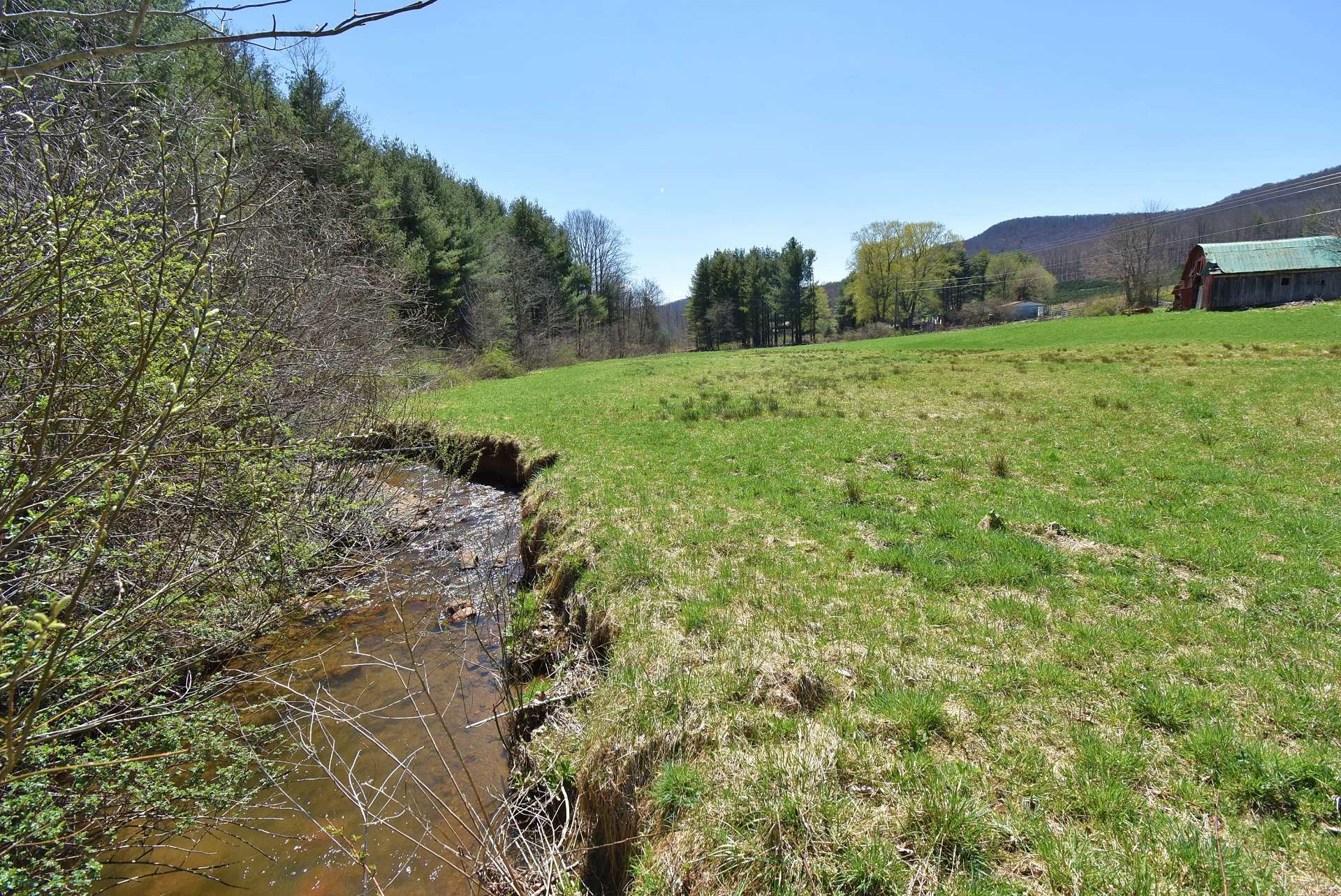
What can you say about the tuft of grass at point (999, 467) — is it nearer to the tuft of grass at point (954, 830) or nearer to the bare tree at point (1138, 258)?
the tuft of grass at point (954, 830)

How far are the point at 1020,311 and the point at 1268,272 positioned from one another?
1521 inches

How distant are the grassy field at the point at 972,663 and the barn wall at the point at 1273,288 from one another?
43569 mm

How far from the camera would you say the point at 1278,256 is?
132 feet

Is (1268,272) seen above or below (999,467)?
above

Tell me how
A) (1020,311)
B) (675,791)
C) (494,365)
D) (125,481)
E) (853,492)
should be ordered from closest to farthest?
(675,791) → (125,481) → (853,492) → (494,365) → (1020,311)

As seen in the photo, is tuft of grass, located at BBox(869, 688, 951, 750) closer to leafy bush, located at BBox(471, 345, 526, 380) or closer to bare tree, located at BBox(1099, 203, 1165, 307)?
leafy bush, located at BBox(471, 345, 526, 380)

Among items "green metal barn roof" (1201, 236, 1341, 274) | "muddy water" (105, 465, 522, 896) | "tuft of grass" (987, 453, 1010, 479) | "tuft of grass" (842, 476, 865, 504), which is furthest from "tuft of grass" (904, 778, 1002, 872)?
"green metal barn roof" (1201, 236, 1341, 274)

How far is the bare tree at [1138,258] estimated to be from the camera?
5341 centimetres

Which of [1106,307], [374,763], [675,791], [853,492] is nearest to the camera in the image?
[675,791]

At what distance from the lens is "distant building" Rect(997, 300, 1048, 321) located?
247 ft

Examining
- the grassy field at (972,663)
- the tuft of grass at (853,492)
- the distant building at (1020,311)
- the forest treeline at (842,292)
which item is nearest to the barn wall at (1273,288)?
the forest treeline at (842,292)

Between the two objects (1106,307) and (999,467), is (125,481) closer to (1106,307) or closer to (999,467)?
(999,467)

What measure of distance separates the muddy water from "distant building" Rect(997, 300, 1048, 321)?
8403 centimetres

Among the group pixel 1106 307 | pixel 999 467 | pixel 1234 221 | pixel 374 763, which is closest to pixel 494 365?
pixel 999 467
